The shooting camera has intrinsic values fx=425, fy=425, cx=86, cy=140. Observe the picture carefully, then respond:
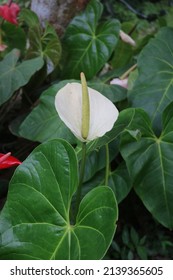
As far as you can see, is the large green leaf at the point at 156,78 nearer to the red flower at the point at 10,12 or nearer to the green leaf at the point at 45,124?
the green leaf at the point at 45,124

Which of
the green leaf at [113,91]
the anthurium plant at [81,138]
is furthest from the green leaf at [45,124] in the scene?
the green leaf at [113,91]

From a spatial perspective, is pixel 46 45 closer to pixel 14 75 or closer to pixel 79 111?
pixel 14 75

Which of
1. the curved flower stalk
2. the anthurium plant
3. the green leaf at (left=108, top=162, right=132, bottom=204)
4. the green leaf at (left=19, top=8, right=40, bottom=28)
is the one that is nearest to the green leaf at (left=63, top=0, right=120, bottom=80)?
the anthurium plant

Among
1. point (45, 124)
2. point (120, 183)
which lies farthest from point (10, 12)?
point (120, 183)

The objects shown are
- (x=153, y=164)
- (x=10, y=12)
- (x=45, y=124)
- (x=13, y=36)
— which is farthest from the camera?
(x=13, y=36)

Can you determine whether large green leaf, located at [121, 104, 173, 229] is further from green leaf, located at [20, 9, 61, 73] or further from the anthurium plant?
green leaf, located at [20, 9, 61, 73]

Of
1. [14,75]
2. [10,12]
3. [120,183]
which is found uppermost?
[10,12]
